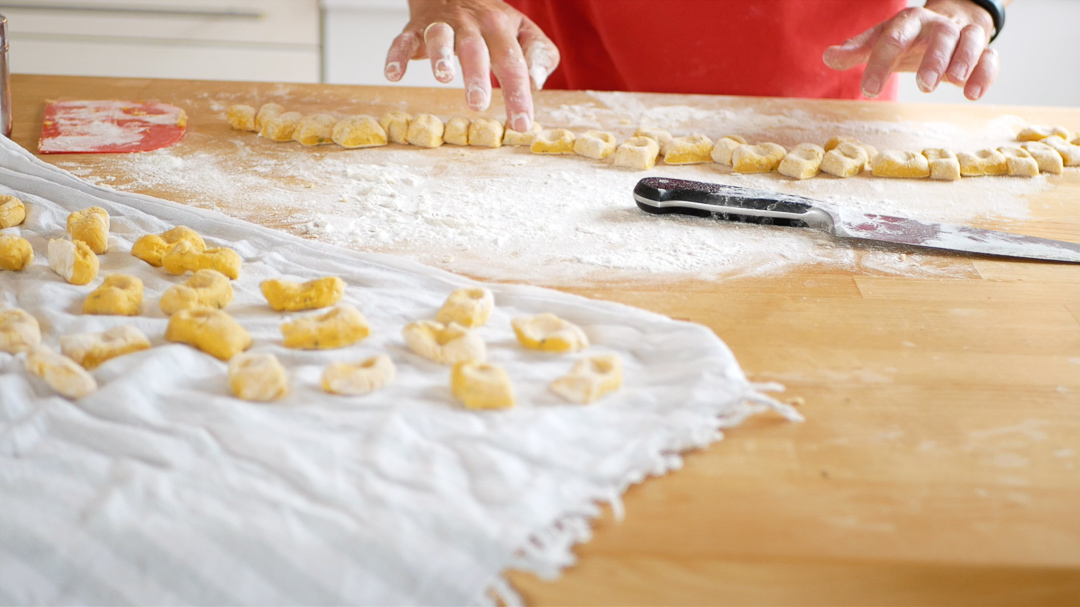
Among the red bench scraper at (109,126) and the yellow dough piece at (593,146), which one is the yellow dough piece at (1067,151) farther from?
the red bench scraper at (109,126)

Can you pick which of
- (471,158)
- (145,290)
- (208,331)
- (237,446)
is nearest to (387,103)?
(471,158)

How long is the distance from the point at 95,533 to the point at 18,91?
4.40 feet

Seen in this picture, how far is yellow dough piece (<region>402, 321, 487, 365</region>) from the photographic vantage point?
2.71 feet

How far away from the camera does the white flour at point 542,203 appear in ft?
3.66

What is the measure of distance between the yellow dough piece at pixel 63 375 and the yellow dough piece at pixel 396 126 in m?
0.81

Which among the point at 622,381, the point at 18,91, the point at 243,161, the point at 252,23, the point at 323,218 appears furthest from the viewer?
the point at 252,23

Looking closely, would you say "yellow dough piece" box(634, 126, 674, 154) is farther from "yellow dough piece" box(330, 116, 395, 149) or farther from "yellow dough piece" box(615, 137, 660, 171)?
"yellow dough piece" box(330, 116, 395, 149)

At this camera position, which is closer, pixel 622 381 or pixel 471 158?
pixel 622 381

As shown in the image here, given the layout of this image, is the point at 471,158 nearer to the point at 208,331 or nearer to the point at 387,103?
the point at 387,103

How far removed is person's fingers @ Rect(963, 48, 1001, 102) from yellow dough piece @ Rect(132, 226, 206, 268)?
1.20 m

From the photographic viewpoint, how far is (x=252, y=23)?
2955mm

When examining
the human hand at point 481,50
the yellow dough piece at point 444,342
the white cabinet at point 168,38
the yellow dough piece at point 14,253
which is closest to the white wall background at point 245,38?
the white cabinet at point 168,38

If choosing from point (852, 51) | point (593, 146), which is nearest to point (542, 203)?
point (593, 146)

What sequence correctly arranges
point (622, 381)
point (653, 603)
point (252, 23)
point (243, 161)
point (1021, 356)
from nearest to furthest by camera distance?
point (653, 603)
point (622, 381)
point (1021, 356)
point (243, 161)
point (252, 23)
